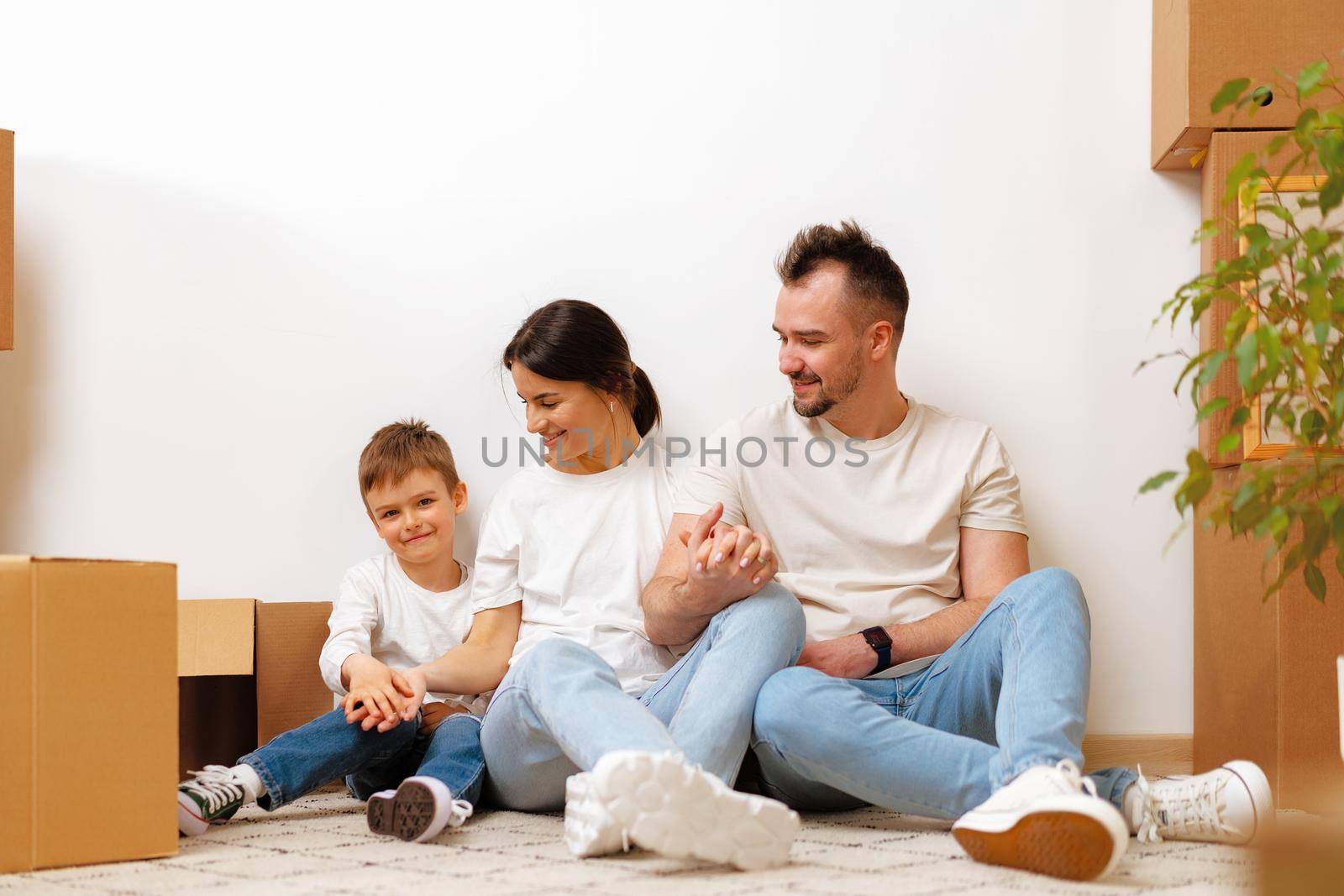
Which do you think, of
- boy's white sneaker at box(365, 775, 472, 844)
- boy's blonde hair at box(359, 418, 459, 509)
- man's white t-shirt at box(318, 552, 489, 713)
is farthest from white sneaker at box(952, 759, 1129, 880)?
boy's blonde hair at box(359, 418, 459, 509)

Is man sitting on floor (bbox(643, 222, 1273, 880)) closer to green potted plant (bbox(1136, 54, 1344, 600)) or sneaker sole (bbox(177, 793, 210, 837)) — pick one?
green potted plant (bbox(1136, 54, 1344, 600))

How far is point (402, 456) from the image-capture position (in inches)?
65.9

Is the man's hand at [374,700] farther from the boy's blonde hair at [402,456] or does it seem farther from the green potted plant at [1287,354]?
the green potted plant at [1287,354]

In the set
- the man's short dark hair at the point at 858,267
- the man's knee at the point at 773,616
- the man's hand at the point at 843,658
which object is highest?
the man's short dark hair at the point at 858,267

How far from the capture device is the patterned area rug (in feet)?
3.31

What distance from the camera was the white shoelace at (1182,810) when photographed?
1193 mm

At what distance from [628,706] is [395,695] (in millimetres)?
393

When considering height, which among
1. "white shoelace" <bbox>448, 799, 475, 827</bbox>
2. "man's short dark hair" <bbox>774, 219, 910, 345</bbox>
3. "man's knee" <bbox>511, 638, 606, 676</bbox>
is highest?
"man's short dark hair" <bbox>774, 219, 910, 345</bbox>

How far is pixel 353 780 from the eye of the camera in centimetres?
156

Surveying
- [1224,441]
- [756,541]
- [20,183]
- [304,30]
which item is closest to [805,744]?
[756,541]

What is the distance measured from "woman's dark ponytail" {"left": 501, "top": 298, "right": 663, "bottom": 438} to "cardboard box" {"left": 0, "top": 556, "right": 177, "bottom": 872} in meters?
0.61

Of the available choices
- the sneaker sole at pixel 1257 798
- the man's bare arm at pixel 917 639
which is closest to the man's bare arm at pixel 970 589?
the man's bare arm at pixel 917 639

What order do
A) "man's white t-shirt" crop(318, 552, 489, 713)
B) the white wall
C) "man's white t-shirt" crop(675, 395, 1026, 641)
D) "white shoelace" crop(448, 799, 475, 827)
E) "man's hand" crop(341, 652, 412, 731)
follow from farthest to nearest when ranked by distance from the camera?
1. the white wall
2. "man's white t-shirt" crop(318, 552, 489, 713)
3. "man's white t-shirt" crop(675, 395, 1026, 641)
4. "man's hand" crop(341, 652, 412, 731)
5. "white shoelace" crop(448, 799, 475, 827)

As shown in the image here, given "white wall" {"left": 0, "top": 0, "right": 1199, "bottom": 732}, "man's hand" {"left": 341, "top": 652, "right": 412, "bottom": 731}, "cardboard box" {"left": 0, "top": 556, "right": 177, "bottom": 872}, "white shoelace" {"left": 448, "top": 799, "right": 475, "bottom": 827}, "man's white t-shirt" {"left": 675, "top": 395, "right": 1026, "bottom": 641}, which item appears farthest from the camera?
"white wall" {"left": 0, "top": 0, "right": 1199, "bottom": 732}
